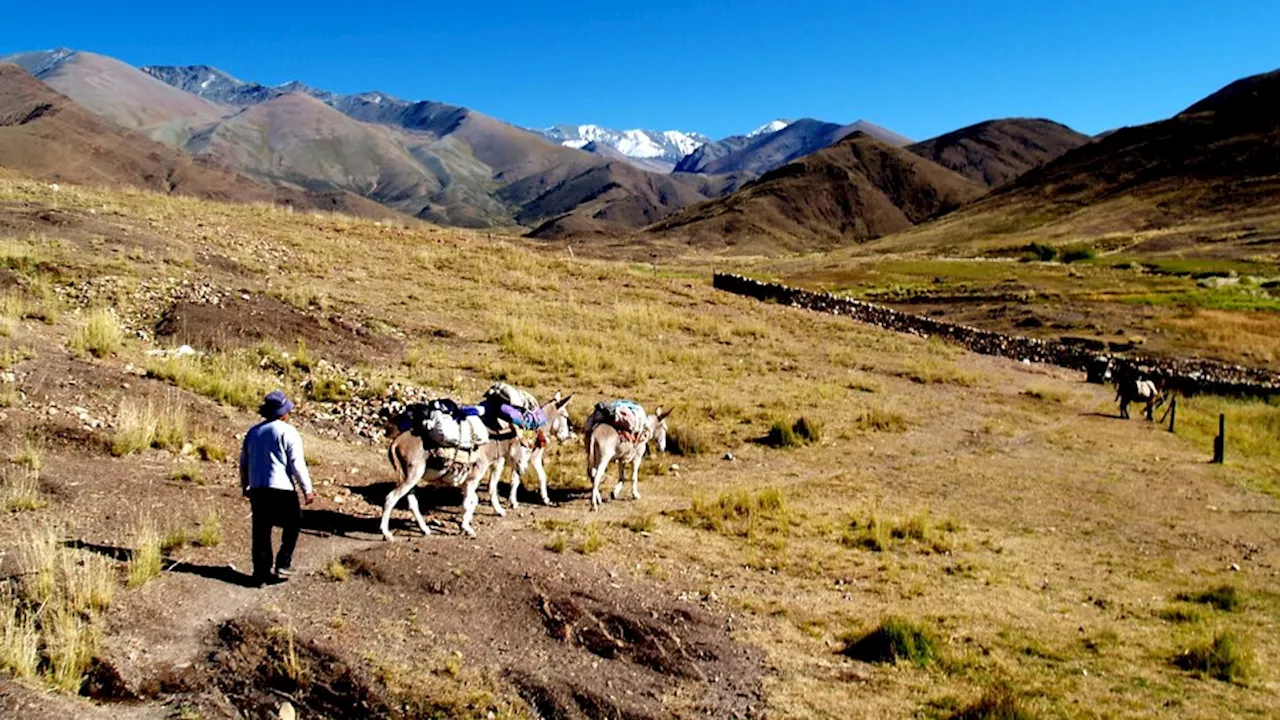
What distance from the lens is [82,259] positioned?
21219 millimetres

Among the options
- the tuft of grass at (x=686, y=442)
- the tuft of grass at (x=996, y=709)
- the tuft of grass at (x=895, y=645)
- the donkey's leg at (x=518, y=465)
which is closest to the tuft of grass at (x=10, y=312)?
the donkey's leg at (x=518, y=465)

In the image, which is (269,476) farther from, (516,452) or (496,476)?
(516,452)

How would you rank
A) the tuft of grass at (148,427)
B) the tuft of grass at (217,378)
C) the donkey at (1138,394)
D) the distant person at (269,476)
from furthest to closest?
the donkey at (1138,394) < the tuft of grass at (217,378) < the tuft of grass at (148,427) < the distant person at (269,476)

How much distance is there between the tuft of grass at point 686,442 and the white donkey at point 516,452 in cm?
449

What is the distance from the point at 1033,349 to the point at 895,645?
30.1m

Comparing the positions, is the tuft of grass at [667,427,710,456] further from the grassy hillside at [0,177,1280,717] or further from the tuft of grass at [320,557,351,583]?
the tuft of grass at [320,557,351,583]

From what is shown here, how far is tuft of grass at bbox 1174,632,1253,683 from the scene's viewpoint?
27.6ft

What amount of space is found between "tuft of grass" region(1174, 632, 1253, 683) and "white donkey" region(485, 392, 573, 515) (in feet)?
24.6

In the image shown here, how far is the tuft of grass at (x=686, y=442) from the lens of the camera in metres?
16.9

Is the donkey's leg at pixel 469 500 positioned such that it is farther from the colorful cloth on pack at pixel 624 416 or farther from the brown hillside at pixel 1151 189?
the brown hillside at pixel 1151 189

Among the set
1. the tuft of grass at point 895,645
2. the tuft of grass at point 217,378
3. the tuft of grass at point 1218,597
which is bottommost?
the tuft of grass at point 1218,597

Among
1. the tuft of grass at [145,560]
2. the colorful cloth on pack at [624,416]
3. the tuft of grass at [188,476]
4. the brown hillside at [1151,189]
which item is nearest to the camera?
the tuft of grass at [145,560]

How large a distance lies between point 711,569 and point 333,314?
1580 centimetres

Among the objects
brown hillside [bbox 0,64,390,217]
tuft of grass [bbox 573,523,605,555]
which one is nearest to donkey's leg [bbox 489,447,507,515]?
tuft of grass [bbox 573,523,605,555]
